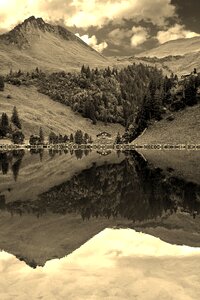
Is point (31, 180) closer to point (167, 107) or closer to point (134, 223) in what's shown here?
point (134, 223)

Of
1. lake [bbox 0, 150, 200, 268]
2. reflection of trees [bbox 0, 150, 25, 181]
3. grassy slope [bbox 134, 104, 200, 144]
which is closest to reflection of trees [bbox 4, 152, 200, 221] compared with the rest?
lake [bbox 0, 150, 200, 268]

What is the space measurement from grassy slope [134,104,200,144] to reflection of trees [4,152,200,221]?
110045 millimetres

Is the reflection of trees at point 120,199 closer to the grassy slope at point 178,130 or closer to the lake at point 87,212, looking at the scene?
the lake at point 87,212

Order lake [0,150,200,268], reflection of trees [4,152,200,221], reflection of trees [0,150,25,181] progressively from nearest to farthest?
lake [0,150,200,268], reflection of trees [4,152,200,221], reflection of trees [0,150,25,181]

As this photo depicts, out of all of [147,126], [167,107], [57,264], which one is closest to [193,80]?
[167,107]

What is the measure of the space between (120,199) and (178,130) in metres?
130

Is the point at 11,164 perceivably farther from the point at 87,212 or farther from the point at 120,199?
the point at 87,212

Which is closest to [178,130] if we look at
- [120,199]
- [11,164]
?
[11,164]

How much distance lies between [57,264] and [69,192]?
24.2 metres

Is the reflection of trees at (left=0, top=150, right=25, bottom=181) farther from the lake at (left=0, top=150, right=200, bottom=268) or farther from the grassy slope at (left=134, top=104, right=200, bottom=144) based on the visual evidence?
the grassy slope at (left=134, top=104, right=200, bottom=144)

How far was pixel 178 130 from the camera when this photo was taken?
529 ft

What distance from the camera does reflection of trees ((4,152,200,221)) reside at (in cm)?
2897

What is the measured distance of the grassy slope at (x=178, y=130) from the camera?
507ft

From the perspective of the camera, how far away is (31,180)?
53500 millimetres
